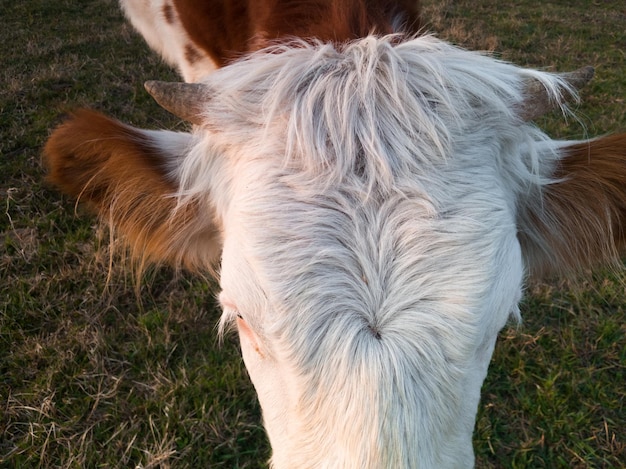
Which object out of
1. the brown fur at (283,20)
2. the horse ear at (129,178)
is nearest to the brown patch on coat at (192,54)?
the brown fur at (283,20)

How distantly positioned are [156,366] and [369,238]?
7.21 feet

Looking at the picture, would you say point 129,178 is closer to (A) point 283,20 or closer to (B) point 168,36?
(A) point 283,20

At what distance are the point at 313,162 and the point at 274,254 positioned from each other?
11.2 inches

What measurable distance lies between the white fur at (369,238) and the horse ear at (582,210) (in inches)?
12.2

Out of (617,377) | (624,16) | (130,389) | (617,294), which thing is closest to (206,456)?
(130,389)

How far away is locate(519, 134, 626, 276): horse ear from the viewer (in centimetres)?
176

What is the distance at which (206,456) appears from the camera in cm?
267

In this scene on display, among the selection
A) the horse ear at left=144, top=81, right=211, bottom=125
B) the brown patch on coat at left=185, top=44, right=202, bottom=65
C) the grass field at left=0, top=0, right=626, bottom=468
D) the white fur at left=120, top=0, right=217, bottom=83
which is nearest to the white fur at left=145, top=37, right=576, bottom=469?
the horse ear at left=144, top=81, right=211, bottom=125

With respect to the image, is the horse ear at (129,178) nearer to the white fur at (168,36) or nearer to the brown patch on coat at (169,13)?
the white fur at (168,36)

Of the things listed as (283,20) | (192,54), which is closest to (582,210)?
(283,20)

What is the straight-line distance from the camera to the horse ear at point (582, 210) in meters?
1.76

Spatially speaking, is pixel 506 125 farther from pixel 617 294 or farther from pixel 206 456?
pixel 617 294

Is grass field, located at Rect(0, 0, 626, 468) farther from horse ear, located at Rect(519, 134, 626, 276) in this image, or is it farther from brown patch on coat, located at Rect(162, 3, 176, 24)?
brown patch on coat, located at Rect(162, 3, 176, 24)

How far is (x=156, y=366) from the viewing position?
121 inches
